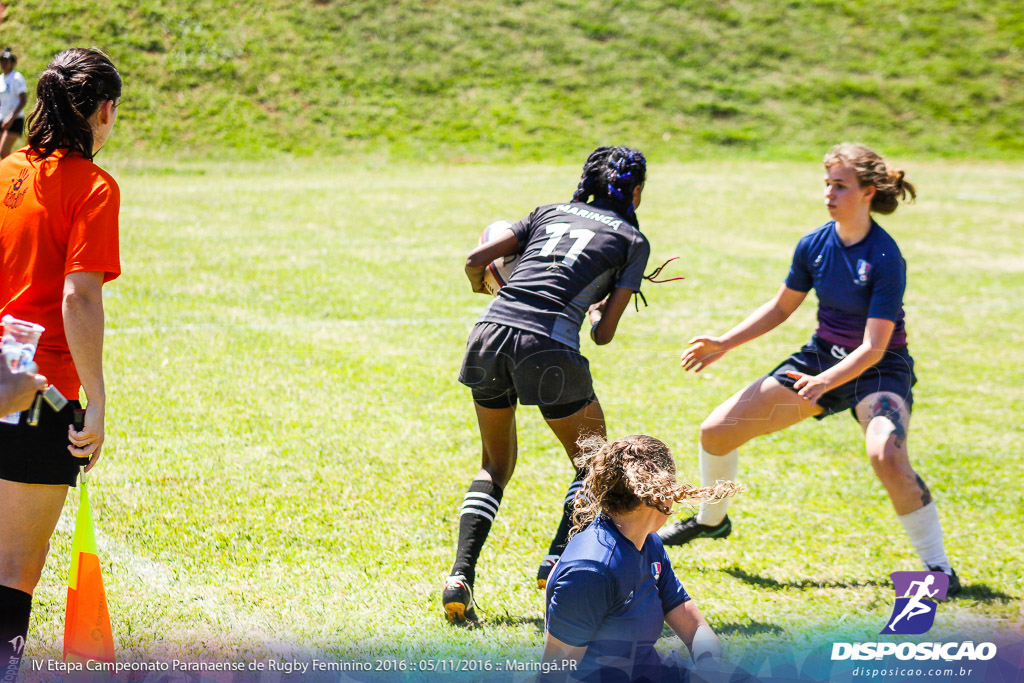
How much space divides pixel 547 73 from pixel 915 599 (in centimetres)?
2730

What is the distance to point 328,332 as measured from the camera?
361 inches

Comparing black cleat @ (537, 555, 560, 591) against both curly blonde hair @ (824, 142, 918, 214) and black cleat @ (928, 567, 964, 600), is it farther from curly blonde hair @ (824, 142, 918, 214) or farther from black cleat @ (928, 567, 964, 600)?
curly blonde hair @ (824, 142, 918, 214)

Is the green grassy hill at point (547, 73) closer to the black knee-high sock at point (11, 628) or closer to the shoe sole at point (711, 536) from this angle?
the shoe sole at point (711, 536)

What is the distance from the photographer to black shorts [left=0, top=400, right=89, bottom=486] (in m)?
2.94

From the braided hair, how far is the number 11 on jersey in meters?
0.24

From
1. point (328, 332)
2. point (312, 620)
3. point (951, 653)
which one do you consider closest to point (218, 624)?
point (312, 620)

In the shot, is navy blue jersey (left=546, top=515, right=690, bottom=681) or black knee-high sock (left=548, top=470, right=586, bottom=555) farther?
black knee-high sock (left=548, top=470, right=586, bottom=555)

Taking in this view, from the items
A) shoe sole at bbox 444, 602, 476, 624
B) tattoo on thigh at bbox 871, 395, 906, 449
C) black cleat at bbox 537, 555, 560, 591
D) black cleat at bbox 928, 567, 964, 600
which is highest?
tattoo on thigh at bbox 871, 395, 906, 449

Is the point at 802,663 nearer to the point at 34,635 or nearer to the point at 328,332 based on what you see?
the point at 34,635

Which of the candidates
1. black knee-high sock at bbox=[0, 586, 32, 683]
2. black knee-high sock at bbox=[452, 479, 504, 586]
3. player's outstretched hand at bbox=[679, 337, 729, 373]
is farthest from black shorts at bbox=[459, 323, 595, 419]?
black knee-high sock at bbox=[0, 586, 32, 683]

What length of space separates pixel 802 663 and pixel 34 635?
10.1 feet

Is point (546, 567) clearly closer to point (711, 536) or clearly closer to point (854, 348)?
point (711, 536)

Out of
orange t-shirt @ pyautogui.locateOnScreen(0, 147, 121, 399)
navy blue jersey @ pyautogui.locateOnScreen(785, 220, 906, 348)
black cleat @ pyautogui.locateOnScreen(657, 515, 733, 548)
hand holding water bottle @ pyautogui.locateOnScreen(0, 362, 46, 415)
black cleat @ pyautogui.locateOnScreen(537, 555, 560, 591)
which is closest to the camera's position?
hand holding water bottle @ pyautogui.locateOnScreen(0, 362, 46, 415)

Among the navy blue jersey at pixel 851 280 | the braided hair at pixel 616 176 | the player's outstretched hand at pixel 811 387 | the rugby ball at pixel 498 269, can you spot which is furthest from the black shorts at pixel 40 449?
the navy blue jersey at pixel 851 280
